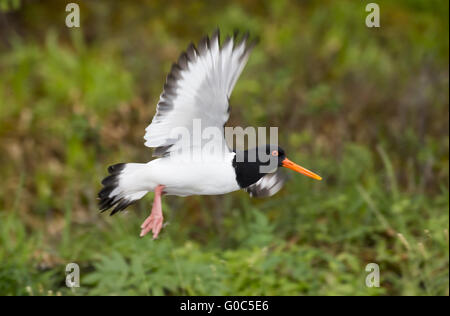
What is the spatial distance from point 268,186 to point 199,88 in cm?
60

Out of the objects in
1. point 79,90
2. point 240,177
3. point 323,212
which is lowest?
point 323,212

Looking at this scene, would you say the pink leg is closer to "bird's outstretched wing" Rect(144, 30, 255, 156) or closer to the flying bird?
the flying bird

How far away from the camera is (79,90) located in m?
5.98

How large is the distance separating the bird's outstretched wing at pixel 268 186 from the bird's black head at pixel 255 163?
30 cm

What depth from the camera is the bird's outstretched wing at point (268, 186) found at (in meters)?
2.31

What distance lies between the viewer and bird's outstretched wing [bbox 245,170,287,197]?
2308mm

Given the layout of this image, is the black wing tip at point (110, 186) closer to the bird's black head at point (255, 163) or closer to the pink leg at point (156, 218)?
the pink leg at point (156, 218)

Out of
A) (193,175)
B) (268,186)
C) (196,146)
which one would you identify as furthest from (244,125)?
(193,175)

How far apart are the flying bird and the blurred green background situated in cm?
92

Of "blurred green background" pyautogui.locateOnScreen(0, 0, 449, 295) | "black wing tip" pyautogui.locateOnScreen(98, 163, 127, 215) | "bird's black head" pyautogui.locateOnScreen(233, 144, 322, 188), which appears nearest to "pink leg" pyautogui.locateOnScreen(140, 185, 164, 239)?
"black wing tip" pyautogui.locateOnScreen(98, 163, 127, 215)

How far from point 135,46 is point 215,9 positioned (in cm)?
136

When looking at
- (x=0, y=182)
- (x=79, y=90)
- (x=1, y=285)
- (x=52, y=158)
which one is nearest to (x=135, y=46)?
(x=79, y=90)

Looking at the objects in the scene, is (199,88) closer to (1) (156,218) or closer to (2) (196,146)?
(2) (196,146)
